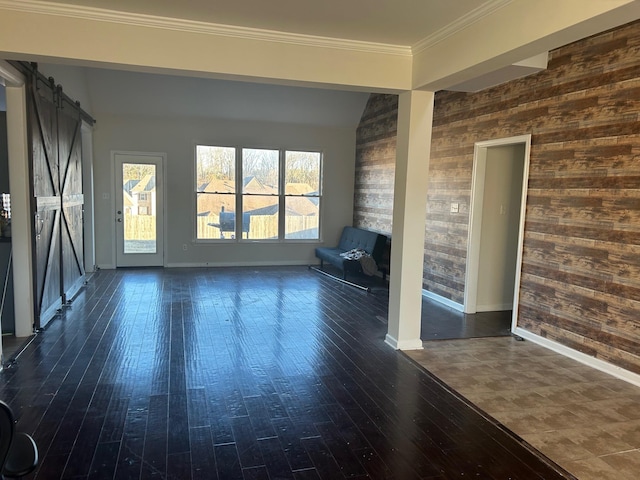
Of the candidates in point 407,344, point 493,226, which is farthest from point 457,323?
point 493,226

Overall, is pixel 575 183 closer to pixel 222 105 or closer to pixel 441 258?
pixel 441 258

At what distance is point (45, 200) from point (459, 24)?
13.8 ft

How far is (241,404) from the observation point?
3061 mm

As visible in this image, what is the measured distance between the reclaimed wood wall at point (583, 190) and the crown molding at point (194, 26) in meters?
1.51

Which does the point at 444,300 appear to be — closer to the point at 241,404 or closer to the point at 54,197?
the point at 241,404

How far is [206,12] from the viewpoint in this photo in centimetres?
312

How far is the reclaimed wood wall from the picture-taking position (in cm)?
354

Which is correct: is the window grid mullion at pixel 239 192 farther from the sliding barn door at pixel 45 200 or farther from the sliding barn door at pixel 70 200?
the sliding barn door at pixel 45 200

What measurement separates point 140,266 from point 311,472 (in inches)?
259

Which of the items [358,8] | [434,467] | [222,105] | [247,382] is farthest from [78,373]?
[222,105]

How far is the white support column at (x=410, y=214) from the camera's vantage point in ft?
13.2

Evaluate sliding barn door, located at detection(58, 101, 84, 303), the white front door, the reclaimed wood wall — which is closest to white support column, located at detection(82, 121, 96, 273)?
the white front door

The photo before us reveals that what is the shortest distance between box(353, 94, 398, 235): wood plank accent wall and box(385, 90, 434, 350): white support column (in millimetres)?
3160

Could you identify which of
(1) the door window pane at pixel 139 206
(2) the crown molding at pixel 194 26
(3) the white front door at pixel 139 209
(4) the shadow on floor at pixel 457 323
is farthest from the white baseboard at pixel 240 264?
(2) the crown molding at pixel 194 26
